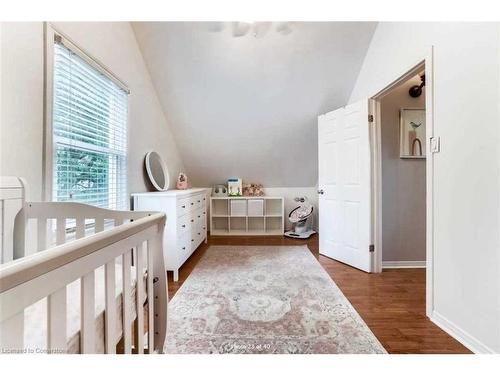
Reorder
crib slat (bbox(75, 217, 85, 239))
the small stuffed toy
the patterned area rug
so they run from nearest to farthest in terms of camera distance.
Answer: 1. crib slat (bbox(75, 217, 85, 239))
2. the patterned area rug
3. the small stuffed toy

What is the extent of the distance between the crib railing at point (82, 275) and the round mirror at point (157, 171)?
55.1 inches

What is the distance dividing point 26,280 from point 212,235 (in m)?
3.60

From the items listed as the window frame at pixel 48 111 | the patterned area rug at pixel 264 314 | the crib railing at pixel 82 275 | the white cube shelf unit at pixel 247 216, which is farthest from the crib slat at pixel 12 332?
the white cube shelf unit at pixel 247 216

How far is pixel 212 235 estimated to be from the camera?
3.94m

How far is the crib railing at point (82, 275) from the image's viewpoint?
412 millimetres

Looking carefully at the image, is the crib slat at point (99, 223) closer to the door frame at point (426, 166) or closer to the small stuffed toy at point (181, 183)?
the door frame at point (426, 166)

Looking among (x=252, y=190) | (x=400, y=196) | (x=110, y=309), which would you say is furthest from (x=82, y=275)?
(x=252, y=190)

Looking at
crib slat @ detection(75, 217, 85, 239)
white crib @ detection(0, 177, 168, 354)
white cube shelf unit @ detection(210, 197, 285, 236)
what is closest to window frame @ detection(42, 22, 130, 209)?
white crib @ detection(0, 177, 168, 354)

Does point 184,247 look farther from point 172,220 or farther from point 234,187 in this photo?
point 234,187

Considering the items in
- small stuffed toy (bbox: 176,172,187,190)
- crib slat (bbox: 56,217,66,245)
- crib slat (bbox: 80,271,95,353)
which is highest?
small stuffed toy (bbox: 176,172,187,190)

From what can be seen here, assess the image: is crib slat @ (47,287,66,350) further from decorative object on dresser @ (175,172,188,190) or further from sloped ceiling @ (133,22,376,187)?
decorative object on dresser @ (175,172,188,190)

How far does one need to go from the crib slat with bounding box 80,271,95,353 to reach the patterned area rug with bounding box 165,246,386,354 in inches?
29.7

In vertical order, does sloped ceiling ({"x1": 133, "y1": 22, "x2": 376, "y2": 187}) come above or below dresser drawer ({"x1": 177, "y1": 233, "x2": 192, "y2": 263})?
above

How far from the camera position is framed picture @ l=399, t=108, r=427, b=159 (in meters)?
2.43
